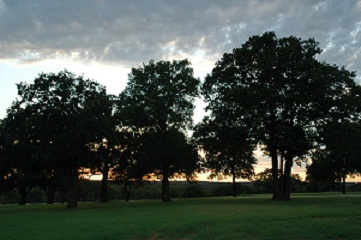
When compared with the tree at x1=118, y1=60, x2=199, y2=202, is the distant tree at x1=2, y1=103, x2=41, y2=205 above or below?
below

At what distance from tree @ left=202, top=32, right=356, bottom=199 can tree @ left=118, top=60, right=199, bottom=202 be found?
11.3 m

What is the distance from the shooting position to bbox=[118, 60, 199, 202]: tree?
5850cm

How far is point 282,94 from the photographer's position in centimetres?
4512

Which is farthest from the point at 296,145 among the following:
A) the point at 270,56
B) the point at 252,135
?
the point at 270,56

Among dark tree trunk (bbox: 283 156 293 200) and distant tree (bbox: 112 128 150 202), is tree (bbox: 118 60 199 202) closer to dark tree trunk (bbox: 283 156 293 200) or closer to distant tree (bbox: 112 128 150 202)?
distant tree (bbox: 112 128 150 202)

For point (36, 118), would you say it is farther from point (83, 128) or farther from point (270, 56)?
point (270, 56)

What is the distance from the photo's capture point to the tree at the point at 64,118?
45781mm

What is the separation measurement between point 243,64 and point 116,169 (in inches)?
1283

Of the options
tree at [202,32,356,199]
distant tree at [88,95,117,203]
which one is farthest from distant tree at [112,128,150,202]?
tree at [202,32,356,199]

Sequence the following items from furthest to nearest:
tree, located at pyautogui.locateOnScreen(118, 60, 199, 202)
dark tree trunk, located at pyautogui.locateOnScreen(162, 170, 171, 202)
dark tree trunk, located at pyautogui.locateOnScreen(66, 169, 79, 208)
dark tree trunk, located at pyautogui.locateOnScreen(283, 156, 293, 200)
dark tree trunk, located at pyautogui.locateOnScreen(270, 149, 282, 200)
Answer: dark tree trunk, located at pyautogui.locateOnScreen(162, 170, 171, 202) < tree, located at pyautogui.locateOnScreen(118, 60, 199, 202) < dark tree trunk, located at pyautogui.locateOnScreen(66, 169, 79, 208) < dark tree trunk, located at pyautogui.locateOnScreen(283, 156, 293, 200) < dark tree trunk, located at pyautogui.locateOnScreen(270, 149, 282, 200)

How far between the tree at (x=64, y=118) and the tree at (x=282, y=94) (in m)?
15.3

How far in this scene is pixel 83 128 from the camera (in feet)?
150

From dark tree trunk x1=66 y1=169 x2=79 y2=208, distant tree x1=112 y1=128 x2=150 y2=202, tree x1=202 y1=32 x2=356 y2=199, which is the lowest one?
dark tree trunk x1=66 y1=169 x2=79 y2=208

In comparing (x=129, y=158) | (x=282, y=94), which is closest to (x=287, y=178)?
(x=282, y=94)
